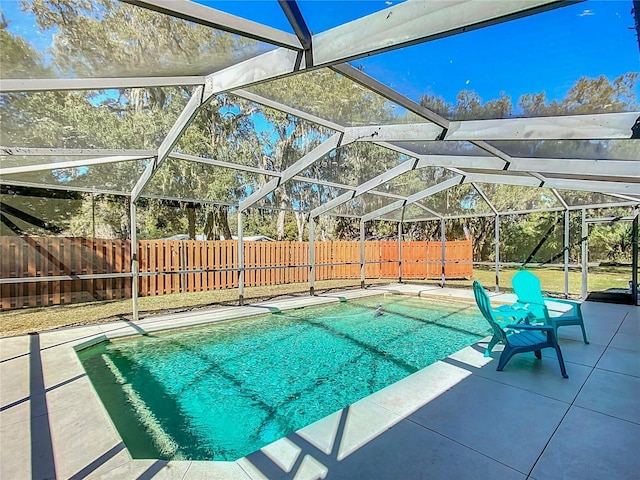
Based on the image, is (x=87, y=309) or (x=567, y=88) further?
(x=87, y=309)

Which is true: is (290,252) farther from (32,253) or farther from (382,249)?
(32,253)

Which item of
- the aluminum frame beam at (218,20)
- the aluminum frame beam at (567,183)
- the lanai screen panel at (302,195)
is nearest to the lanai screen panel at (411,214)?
the lanai screen panel at (302,195)

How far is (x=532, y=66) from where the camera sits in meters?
2.36

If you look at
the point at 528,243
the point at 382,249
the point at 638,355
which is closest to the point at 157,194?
the point at 638,355

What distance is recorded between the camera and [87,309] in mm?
7828

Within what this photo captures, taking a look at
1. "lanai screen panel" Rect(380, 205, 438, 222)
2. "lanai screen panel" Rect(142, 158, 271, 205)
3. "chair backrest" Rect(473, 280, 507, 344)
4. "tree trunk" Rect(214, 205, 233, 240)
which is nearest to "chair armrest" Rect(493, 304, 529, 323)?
"chair backrest" Rect(473, 280, 507, 344)

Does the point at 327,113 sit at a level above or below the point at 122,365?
above

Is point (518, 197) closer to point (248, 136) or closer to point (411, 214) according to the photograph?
point (411, 214)

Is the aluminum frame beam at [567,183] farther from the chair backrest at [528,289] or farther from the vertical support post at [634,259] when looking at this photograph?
the vertical support post at [634,259]

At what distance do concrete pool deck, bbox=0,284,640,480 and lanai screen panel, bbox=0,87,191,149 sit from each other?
278cm

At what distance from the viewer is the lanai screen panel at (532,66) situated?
1959 mm

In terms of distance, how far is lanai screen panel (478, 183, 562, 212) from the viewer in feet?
27.0

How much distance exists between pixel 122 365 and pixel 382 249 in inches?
442

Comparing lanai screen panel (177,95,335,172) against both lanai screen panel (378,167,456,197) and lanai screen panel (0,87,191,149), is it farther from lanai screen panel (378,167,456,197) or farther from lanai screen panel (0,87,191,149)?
lanai screen panel (378,167,456,197)
